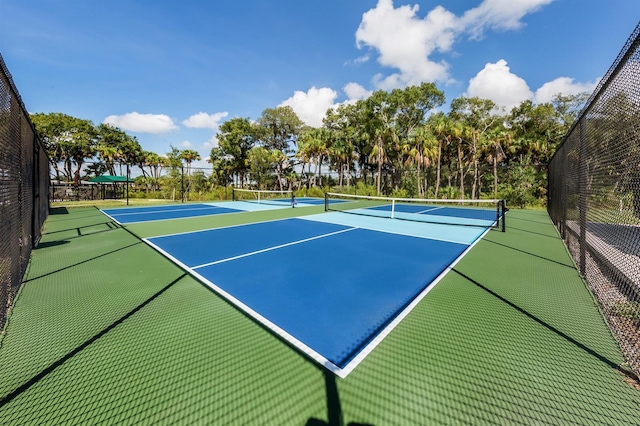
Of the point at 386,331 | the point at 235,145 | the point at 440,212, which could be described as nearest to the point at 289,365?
the point at 386,331

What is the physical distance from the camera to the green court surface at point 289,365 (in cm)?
184

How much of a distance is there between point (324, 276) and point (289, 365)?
2183mm

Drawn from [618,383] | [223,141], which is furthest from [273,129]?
[618,383]

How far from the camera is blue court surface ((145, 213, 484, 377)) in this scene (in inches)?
110

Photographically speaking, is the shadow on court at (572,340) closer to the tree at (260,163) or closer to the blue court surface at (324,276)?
the blue court surface at (324,276)

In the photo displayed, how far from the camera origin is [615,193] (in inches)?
135

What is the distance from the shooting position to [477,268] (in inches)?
191

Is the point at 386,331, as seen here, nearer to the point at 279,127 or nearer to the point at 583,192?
the point at 583,192

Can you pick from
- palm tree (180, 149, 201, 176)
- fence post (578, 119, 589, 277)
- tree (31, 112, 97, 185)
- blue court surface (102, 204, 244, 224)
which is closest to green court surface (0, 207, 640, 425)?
fence post (578, 119, 589, 277)

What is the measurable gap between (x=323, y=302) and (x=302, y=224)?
640 cm

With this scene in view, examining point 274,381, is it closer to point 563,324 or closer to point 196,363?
point 196,363

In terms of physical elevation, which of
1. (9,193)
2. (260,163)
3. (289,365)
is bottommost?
(289,365)

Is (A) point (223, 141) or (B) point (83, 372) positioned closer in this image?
(B) point (83, 372)

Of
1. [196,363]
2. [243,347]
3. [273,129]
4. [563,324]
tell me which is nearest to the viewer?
[196,363]
